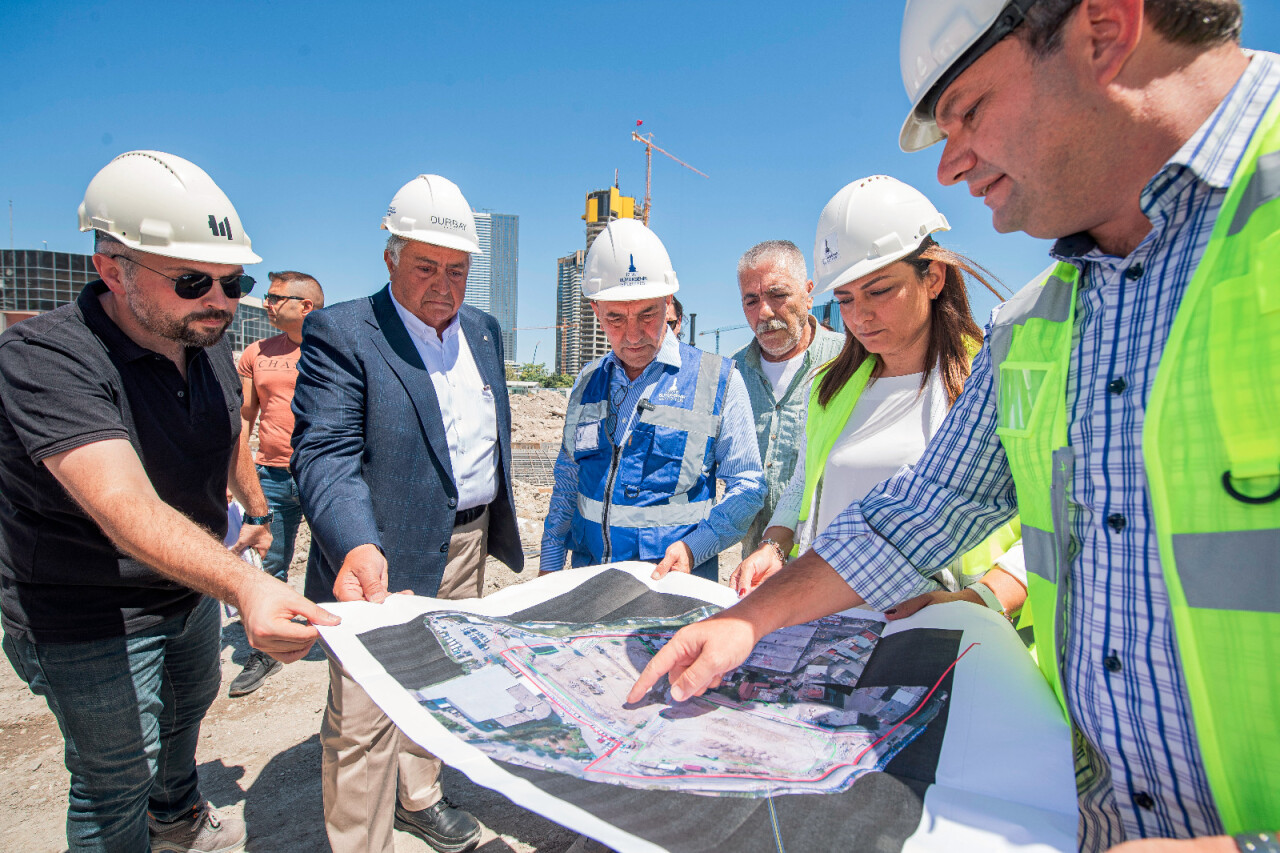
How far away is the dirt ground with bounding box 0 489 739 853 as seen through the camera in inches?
109

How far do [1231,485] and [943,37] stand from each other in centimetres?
79

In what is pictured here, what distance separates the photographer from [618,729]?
3.88ft

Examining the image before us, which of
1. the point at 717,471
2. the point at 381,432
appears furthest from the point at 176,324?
the point at 717,471

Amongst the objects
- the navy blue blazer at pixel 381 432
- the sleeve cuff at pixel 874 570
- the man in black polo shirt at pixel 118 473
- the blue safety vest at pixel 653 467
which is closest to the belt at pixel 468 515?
the navy blue blazer at pixel 381 432

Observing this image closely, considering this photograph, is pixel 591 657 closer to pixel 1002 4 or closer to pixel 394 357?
pixel 1002 4

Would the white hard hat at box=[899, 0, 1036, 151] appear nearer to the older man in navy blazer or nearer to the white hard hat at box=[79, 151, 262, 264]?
the older man in navy blazer

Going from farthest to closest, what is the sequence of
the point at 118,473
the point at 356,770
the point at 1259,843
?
the point at 356,770
the point at 118,473
the point at 1259,843

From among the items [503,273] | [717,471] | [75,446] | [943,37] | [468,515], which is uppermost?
[503,273]

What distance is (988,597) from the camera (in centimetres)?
168

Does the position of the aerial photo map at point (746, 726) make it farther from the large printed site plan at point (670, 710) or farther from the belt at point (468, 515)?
the belt at point (468, 515)

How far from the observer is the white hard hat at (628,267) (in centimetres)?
280

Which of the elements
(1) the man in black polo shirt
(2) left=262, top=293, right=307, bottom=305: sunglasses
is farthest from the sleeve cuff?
(2) left=262, top=293, right=307, bottom=305: sunglasses

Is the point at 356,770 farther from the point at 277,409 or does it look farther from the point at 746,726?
the point at 277,409

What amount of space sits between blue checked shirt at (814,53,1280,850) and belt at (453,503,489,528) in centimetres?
230
